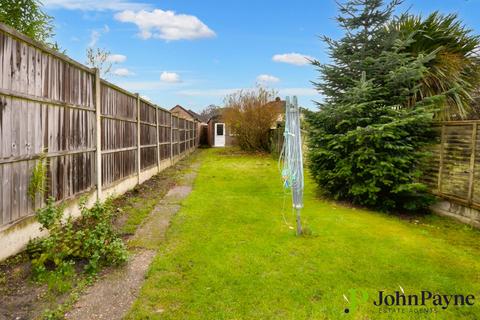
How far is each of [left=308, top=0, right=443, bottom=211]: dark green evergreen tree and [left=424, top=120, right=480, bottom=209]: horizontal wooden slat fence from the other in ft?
0.83

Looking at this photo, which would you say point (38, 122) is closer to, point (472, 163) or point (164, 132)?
point (472, 163)

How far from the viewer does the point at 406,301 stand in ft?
8.99

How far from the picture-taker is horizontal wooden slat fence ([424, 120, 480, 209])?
4918mm

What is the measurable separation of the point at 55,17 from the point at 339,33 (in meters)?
10.6

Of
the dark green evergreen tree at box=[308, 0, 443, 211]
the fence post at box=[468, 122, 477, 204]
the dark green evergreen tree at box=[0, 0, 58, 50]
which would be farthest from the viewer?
the dark green evergreen tree at box=[0, 0, 58, 50]

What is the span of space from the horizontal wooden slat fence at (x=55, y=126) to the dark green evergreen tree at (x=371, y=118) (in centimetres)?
416

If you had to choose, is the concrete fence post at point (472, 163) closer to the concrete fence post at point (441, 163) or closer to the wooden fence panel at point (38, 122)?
the concrete fence post at point (441, 163)

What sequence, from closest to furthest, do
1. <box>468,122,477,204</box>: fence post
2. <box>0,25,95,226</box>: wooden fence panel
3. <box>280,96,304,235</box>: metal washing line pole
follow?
<box>0,25,95,226</box>: wooden fence panel < <box>280,96,304,235</box>: metal washing line pole < <box>468,122,477,204</box>: fence post

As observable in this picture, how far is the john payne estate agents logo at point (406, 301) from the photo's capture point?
8.54 ft

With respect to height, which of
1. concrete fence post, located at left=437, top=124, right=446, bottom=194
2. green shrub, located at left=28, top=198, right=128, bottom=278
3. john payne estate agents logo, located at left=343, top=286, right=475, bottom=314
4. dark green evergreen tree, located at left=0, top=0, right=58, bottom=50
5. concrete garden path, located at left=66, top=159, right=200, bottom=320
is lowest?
concrete garden path, located at left=66, top=159, right=200, bottom=320

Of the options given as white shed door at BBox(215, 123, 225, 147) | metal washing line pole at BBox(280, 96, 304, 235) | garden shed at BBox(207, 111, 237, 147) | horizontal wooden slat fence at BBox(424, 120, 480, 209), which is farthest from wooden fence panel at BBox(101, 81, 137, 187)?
white shed door at BBox(215, 123, 225, 147)

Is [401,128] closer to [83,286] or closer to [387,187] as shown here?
[387,187]

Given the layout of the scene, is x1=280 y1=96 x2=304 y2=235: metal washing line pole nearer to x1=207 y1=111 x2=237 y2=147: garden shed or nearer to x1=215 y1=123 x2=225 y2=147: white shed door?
Result: x1=207 y1=111 x2=237 y2=147: garden shed

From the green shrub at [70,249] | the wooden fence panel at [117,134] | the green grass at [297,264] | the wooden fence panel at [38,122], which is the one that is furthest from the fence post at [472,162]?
the wooden fence panel at [117,134]
